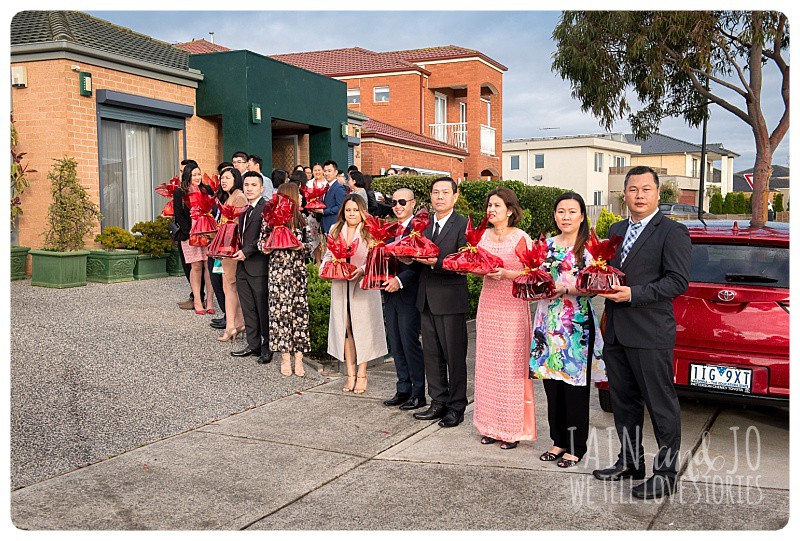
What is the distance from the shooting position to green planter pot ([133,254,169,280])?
40.3ft

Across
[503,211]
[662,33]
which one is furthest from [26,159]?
[662,33]

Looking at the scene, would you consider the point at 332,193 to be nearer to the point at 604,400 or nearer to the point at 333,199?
the point at 333,199

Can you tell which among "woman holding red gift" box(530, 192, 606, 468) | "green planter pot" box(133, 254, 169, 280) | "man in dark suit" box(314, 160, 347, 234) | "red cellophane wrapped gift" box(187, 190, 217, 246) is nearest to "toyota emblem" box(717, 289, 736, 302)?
"woman holding red gift" box(530, 192, 606, 468)

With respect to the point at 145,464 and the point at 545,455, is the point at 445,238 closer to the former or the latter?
the point at 545,455

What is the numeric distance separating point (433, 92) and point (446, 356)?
2734 cm

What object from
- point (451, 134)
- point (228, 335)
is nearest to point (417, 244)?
point (228, 335)

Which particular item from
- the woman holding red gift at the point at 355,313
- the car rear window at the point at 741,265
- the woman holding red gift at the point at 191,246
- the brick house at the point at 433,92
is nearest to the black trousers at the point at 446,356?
the woman holding red gift at the point at 355,313

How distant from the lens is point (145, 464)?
525 cm

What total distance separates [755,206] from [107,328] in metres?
14.3

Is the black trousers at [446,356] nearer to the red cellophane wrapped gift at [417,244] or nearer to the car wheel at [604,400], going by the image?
the red cellophane wrapped gift at [417,244]

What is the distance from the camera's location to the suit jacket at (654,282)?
454 centimetres

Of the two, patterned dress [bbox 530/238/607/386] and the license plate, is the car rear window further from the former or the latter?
patterned dress [bbox 530/238/607/386]

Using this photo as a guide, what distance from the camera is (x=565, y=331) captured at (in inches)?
207

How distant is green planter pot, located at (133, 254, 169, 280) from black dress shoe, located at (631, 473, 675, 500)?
9.52 m
